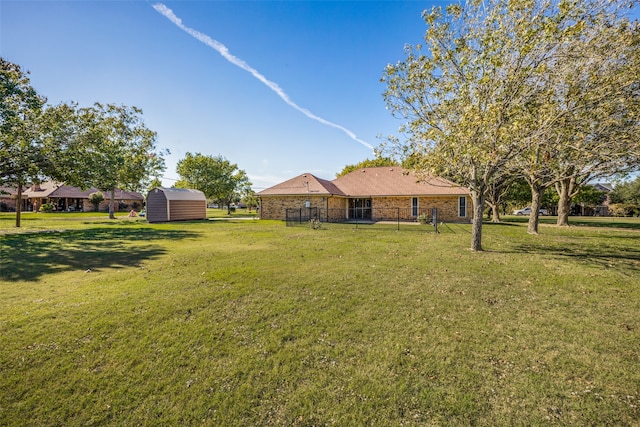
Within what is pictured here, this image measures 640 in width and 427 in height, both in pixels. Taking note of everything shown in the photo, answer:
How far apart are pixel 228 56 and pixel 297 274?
11405 mm

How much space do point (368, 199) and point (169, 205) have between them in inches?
730

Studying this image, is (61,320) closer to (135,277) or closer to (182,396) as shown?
(135,277)

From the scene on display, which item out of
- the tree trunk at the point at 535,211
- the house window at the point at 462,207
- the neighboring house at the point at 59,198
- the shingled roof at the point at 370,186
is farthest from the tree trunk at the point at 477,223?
the neighboring house at the point at 59,198

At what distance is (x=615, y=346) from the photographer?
3949 millimetres

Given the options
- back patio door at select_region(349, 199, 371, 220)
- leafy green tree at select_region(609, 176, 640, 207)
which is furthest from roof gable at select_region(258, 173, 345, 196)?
leafy green tree at select_region(609, 176, 640, 207)

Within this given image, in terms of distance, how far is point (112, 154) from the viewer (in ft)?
60.5

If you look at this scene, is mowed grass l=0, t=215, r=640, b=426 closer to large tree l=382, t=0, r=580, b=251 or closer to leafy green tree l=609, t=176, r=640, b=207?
large tree l=382, t=0, r=580, b=251

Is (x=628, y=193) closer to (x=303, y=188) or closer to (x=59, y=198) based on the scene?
(x=303, y=188)

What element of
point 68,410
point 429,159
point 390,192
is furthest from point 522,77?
point 390,192

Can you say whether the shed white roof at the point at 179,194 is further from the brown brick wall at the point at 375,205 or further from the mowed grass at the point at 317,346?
the mowed grass at the point at 317,346

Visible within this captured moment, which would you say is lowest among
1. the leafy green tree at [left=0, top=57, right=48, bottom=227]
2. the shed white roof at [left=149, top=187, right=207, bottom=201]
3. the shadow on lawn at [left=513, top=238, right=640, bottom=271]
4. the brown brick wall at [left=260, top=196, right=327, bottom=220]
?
the shadow on lawn at [left=513, top=238, right=640, bottom=271]

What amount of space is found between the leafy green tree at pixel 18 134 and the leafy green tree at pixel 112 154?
1.50m

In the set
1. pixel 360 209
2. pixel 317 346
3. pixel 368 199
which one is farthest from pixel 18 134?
pixel 368 199

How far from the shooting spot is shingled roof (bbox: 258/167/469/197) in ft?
82.4
